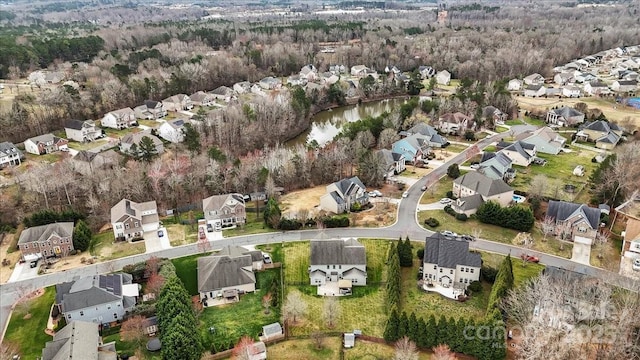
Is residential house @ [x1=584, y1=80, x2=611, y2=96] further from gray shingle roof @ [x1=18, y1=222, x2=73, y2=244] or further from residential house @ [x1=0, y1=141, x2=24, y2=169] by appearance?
residential house @ [x1=0, y1=141, x2=24, y2=169]

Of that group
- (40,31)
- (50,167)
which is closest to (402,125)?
(50,167)

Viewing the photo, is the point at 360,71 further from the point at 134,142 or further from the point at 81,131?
the point at 81,131

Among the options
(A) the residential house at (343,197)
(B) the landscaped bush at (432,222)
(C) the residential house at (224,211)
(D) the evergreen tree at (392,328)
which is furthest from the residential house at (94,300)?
(B) the landscaped bush at (432,222)

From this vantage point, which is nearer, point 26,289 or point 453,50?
point 26,289

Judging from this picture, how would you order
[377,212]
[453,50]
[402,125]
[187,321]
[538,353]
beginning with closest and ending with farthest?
[538,353] < [187,321] < [377,212] < [402,125] < [453,50]

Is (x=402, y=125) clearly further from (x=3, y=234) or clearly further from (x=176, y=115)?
(x=3, y=234)

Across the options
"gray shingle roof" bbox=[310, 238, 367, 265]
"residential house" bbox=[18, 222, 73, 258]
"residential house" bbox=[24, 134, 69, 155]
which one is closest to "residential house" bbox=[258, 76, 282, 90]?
"residential house" bbox=[24, 134, 69, 155]

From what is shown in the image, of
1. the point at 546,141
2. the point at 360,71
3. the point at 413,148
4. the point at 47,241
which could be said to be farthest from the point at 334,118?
the point at 47,241
